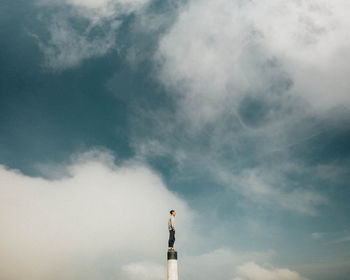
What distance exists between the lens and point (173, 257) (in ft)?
74.4

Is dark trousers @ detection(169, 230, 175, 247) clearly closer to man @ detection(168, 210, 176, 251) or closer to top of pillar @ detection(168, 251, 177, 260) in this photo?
man @ detection(168, 210, 176, 251)

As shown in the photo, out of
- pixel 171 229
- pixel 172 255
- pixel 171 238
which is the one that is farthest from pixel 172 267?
pixel 171 229

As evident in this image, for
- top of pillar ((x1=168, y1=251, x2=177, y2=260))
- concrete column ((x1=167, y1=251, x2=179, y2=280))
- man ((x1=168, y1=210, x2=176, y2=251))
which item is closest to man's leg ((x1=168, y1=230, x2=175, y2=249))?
man ((x1=168, y1=210, x2=176, y2=251))

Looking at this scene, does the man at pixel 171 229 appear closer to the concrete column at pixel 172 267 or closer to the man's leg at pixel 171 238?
the man's leg at pixel 171 238

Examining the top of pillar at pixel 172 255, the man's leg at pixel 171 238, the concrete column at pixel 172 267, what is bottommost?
the concrete column at pixel 172 267

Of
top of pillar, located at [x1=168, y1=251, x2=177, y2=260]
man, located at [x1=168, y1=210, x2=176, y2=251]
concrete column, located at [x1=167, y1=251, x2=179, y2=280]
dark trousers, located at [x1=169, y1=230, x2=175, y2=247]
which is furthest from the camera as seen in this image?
dark trousers, located at [x1=169, y1=230, x2=175, y2=247]

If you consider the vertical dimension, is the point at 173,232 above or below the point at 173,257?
above

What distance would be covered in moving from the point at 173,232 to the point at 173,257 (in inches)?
81.4

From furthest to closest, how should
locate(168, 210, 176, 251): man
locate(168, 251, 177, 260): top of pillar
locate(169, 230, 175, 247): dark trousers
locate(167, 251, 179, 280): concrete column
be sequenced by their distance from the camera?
locate(169, 230, 175, 247): dark trousers < locate(168, 210, 176, 251): man < locate(168, 251, 177, 260): top of pillar < locate(167, 251, 179, 280): concrete column

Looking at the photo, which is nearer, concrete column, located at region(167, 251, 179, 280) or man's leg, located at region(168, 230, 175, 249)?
concrete column, located at region(167, 251, 179, 280)

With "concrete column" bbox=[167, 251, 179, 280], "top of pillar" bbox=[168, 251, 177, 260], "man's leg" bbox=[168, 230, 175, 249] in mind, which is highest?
"man's leg" bbox=[168, 230, 175, 249]

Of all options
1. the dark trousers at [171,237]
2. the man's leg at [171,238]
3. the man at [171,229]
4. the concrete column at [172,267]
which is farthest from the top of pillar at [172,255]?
the dark trousers at [171,237]

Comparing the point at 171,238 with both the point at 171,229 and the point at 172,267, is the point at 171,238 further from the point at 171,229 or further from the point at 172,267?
the point at 172,267

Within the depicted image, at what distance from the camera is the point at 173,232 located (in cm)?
2397
